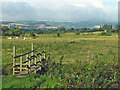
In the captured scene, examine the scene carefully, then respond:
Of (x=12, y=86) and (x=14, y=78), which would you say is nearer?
(x=12, y=86)

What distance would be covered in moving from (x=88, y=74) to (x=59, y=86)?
0.89 m

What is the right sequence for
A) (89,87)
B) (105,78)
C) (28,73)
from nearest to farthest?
(89,87), (105,78), (28,73)

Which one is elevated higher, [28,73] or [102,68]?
[102,68]

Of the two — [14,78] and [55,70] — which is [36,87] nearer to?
[55,70]

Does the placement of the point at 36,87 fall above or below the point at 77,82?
below

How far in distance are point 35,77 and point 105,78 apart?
3037 millimetres

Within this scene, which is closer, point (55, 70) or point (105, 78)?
point (105, 78)

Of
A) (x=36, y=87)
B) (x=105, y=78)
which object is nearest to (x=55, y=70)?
(x=36, y=87)

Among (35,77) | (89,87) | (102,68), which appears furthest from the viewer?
(35,77)

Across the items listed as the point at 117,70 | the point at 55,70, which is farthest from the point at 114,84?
the point at 55,70

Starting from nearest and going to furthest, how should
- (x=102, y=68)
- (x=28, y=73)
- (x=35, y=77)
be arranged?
(x=102, y=68)
(x=35, y=77)
(x=28, y=73)

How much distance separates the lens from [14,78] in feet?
24.4

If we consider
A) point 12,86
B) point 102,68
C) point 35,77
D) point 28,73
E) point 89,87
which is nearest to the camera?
point 89,87

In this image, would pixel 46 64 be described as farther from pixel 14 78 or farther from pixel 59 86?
pixel 59 86
